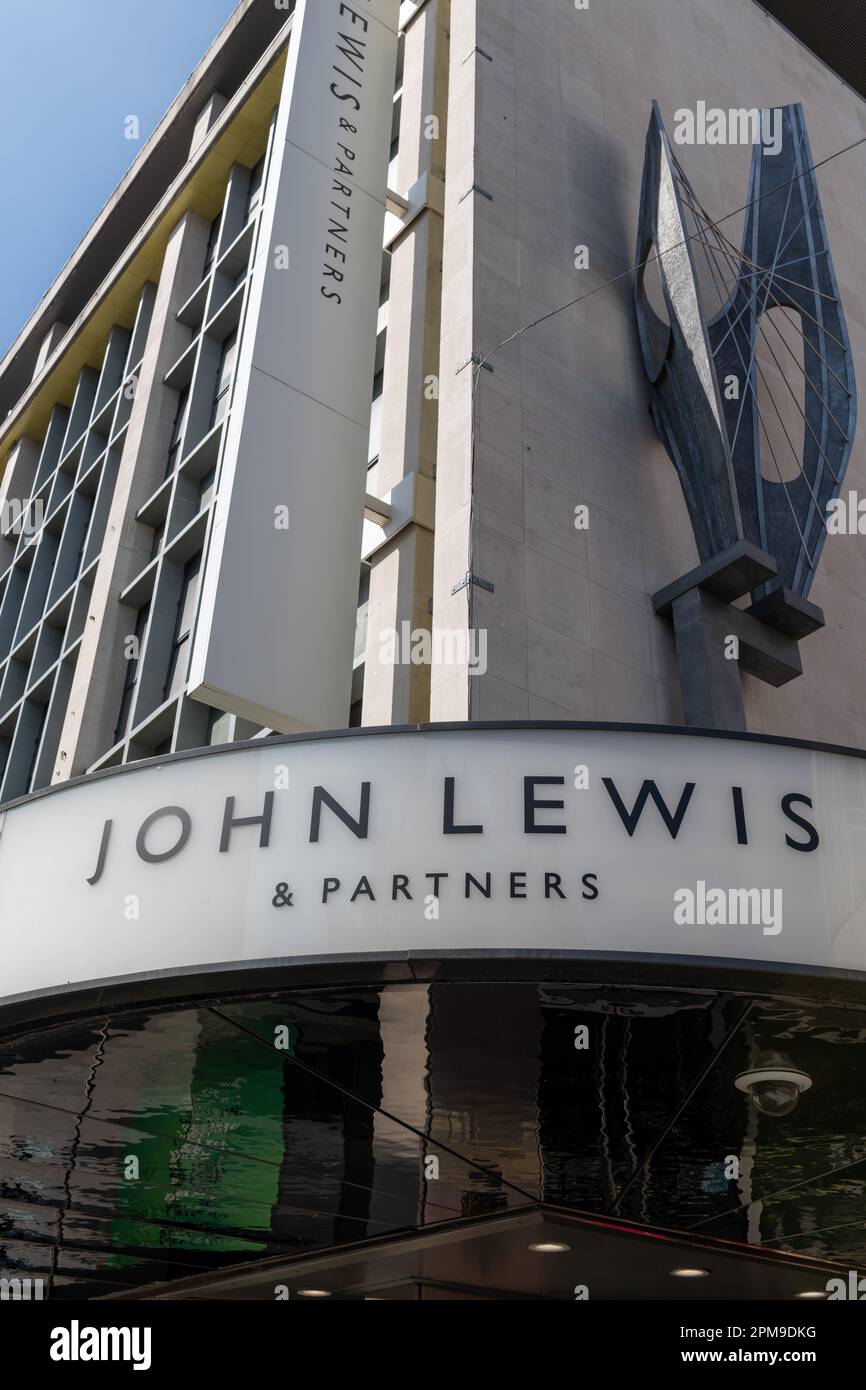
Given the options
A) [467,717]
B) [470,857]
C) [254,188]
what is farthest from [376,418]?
[254,188]

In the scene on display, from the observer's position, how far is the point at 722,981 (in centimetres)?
720

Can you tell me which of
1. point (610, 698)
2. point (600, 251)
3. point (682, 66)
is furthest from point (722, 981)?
point (682, 66)

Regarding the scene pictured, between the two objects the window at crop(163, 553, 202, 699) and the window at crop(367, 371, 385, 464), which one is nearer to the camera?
the window at crop(367, 371, 385, 464)

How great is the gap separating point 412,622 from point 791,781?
5.29m

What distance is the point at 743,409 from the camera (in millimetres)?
14609

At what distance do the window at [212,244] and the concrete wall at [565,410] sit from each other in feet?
27.0

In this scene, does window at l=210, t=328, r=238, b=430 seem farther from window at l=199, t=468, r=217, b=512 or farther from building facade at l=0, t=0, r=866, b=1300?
window at l=199, t=468, r=217, b=512

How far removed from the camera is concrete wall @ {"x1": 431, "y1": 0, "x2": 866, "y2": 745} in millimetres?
12211

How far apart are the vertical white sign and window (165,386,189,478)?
22.2 feet

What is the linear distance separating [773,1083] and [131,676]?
12.3 meters

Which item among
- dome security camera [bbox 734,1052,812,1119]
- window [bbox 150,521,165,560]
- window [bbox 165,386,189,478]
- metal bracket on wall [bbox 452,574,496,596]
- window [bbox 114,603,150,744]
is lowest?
dome security camera [bbox 734,1052,812,1119]

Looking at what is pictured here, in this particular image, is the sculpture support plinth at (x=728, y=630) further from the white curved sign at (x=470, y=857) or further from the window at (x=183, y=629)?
the window at (x=183, y=629)

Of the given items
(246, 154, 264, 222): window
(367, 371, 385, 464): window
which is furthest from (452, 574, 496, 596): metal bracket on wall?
(246, 154, 264, 222): window

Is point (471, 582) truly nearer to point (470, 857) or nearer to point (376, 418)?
point (470, 857)
